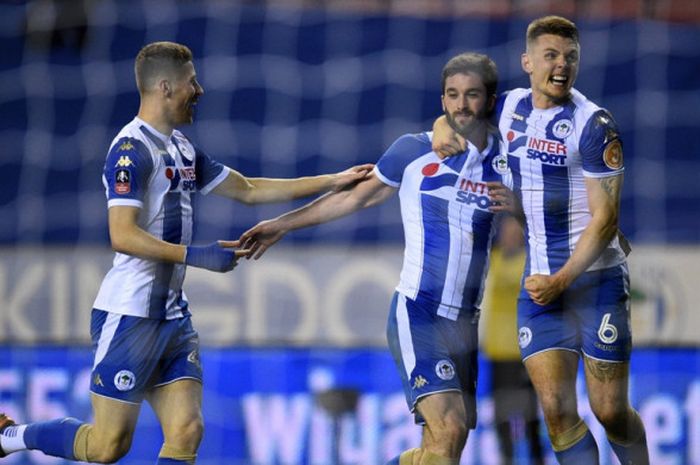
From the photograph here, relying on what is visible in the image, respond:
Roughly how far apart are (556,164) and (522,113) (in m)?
0.25

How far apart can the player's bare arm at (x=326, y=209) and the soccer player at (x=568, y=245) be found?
1.13ft

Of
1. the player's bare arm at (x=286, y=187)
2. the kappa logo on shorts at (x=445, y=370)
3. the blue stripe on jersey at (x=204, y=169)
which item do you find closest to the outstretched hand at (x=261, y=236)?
the player's bare arm at (x=286, y=187)

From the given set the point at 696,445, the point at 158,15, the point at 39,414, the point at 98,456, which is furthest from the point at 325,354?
the point at 158,15

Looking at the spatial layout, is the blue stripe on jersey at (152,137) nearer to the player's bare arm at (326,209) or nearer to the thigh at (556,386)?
the player's bare arm at (326,209)

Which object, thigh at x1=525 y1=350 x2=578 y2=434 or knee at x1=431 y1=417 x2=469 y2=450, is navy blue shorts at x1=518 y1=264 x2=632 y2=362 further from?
knee at x1=431 y1=417 x2=469 y2=450

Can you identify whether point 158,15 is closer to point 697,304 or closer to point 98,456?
point 697,304

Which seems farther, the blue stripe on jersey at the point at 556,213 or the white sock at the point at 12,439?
the white sock at the point at 12,439

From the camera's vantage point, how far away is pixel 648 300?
27.9 ft

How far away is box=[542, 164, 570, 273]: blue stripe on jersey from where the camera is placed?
510cm

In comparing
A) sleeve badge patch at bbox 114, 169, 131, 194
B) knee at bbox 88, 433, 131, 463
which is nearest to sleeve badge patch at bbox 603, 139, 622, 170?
sleeve badge patch at bbox 114, 169, 131, 194

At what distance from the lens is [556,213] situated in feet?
16.8

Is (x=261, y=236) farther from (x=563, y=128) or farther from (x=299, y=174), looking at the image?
(x=299, y=174)

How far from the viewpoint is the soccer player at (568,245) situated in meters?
5.01

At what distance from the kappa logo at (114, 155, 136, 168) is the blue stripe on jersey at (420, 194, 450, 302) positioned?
1.20 m
